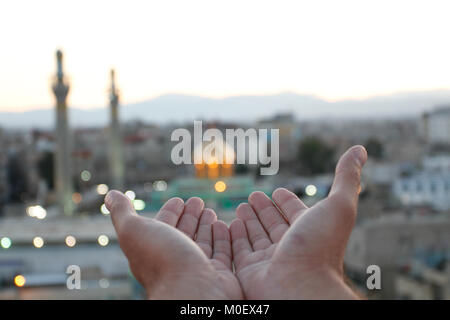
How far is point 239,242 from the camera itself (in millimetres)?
868

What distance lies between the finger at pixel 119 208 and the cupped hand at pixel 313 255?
0.16 m

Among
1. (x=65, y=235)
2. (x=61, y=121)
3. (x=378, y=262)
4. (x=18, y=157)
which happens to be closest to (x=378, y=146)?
(x=18, y=157)

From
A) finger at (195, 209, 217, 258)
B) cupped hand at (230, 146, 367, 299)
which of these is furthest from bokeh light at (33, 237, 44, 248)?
cupped hand at (230, 146, 367, 299)

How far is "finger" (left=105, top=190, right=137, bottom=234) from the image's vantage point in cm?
78

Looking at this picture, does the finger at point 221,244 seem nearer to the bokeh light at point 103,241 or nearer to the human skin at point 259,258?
the human skin at point 259,258

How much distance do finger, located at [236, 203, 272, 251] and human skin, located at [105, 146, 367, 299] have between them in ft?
0.06

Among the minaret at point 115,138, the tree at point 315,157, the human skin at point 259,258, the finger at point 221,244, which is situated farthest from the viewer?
the tree at point 315,157

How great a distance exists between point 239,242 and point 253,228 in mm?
40

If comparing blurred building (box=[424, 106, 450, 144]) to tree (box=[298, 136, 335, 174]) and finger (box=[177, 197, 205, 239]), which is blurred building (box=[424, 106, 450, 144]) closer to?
tree (box=[298, 136, 335, 174])

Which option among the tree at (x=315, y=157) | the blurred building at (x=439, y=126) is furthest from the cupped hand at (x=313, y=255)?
the blurred building at (x=439, y=126)

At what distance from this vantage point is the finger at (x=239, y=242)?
824mm

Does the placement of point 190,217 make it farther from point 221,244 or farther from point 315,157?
point 315,157
